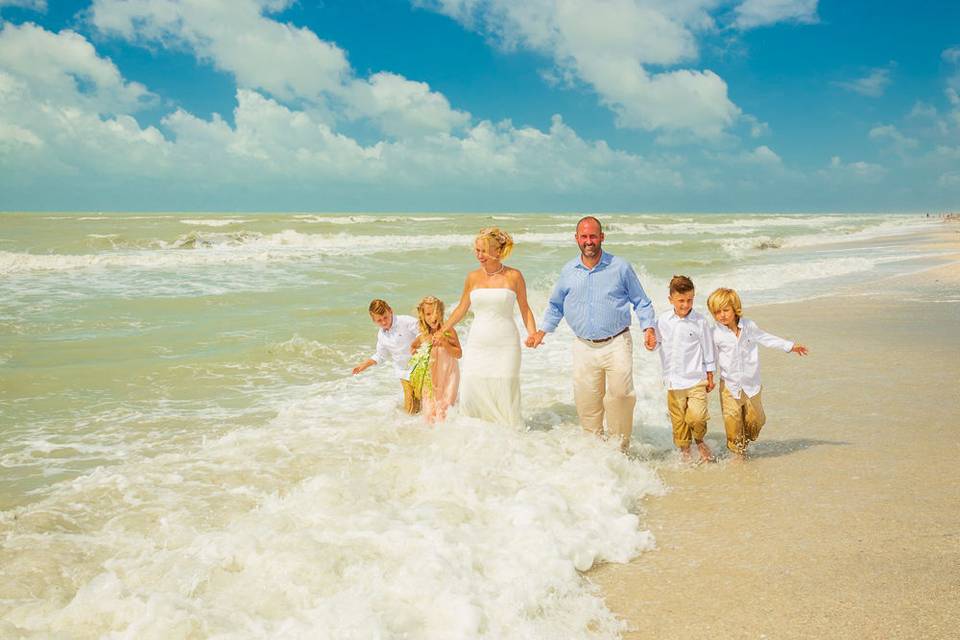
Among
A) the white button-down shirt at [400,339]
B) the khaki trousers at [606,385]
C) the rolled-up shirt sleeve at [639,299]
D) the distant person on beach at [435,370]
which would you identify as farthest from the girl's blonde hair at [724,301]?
the white button-down shirt at [400,339]

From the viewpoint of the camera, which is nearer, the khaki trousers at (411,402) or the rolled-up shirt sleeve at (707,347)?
the rolled-up shirt sleeve at (707,347)

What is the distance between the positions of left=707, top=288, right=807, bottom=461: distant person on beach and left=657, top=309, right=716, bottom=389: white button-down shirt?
12cm

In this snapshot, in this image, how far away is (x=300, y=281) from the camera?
70.8 ft

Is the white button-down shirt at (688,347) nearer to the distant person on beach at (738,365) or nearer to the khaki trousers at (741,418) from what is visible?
the distant person on beach at (738,365)

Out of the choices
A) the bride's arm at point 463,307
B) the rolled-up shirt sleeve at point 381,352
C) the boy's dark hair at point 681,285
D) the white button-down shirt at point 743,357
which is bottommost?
the rolled-up shirt sleeve at point 381,352

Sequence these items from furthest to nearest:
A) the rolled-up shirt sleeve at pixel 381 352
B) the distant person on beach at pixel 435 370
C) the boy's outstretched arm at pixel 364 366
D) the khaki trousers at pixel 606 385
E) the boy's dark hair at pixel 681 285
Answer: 1. the rolled-up shirt sleeve at pixel 381 352
2. the boy's outstretched arm at pixel 364 366
3. the distant person on beach at pixel 435 370
4. the khaki trousers at pixel 606 385
5. the boy's dark hair at pixel 681 285

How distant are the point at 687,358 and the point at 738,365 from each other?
398 mm

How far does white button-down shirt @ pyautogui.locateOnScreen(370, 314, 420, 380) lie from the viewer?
7234 mm

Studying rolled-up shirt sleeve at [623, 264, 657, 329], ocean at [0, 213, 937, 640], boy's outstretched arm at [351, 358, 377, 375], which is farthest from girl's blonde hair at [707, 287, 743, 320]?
boy's outstretched arm at [351, 358, 377, 375]

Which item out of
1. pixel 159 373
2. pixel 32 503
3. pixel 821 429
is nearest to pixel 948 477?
pixel 821 429

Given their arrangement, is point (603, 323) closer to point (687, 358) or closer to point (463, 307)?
point (687, 358)

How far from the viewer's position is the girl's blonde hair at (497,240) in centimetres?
576

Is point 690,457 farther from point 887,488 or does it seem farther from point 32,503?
point 32,503

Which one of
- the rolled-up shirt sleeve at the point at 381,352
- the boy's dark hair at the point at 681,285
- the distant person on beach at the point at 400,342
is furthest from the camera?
the rolled-up shirt sleeve at the point at 381,352
